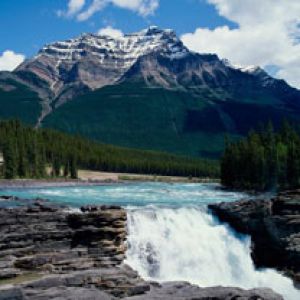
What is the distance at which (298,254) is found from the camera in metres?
59.8

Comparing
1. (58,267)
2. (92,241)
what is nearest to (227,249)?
(92,241)

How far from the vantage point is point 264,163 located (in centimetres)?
12012

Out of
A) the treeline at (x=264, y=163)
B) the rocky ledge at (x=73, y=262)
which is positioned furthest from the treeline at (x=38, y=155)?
the rocky ledge at (x=73, y=262)

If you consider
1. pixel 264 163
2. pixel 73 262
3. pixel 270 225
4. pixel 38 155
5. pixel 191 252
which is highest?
pixel 38 155

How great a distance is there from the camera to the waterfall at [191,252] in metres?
55.7

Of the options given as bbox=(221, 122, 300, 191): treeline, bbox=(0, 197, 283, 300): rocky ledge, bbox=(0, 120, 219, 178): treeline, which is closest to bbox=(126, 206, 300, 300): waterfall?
bbox=(0, 197, 283, 300): rocky ledge

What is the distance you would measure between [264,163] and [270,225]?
56909 mm

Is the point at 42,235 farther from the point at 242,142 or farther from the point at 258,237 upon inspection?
the point at 242,142

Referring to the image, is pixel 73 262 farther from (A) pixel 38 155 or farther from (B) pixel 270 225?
(A) pixel 38 155

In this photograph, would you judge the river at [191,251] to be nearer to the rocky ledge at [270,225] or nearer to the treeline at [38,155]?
the rocky ledge at [270,225]

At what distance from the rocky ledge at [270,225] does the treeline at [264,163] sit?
47241 millimetres

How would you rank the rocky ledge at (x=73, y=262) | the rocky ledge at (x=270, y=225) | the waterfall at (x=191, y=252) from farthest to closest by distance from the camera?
the rocky ledge at (x=270, y=225)
the waterfall at (x=191, y=252)
the rocky ledge at (x=73, y=262)

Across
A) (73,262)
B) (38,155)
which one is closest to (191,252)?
(73,262)

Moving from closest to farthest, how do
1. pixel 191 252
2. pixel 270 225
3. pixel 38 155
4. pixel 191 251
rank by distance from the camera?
pixel 191 252, pixel 191 251, pixel 270 225, pixel 38 155
